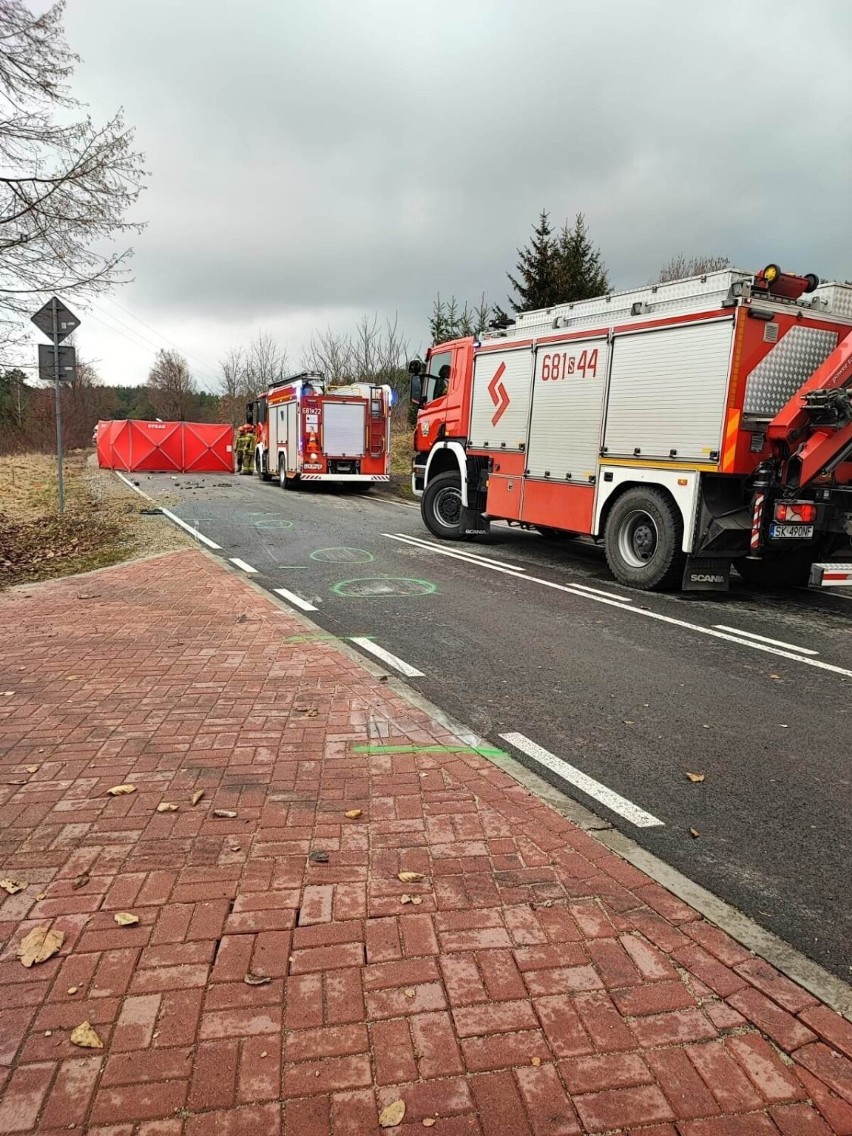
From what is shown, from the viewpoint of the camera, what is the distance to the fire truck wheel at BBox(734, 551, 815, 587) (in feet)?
31.1

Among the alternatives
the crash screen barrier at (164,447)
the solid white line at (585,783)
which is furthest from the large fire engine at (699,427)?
the crash screen barrier at (164,447)

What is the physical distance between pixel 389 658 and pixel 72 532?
881 cm

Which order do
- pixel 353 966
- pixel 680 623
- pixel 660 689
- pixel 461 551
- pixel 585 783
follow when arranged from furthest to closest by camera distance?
pixel 461 551
pixel 680 623
pixel 660 689
pixel 585 783
pixel 353 966

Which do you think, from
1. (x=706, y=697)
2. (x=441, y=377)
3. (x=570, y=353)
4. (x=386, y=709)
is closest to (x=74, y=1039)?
(x=386, y=709)

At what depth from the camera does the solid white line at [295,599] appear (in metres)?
7.60

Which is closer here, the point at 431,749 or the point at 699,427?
the point at 431,749

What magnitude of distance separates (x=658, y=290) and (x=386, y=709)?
6779mm

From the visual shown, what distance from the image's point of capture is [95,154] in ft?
34.0

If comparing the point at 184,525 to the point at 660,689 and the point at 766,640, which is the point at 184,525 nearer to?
the point at 766,640

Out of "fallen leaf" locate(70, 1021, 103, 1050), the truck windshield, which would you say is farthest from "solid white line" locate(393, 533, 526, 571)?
"fallen leaf" locate(70, 1021, 103, 1050)

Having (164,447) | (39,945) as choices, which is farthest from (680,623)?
(164,447)

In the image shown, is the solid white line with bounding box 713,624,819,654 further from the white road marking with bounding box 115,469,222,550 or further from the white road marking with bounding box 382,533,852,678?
the white road marking with bounding box 115,469,222,550

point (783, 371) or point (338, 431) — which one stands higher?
point (783, 371)

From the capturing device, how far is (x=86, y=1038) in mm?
2082
